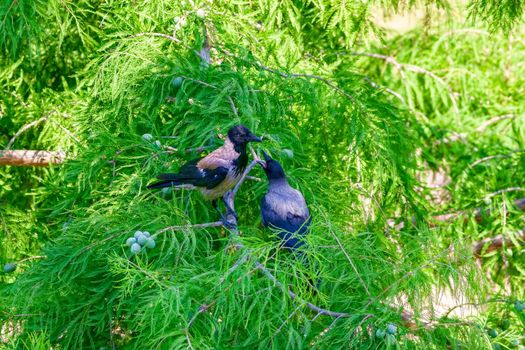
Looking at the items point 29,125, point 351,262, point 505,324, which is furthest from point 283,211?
point 29,125

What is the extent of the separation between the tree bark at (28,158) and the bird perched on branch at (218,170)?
3.86 ft

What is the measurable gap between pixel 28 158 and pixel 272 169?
157 centimetres

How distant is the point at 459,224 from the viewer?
14.0 ft

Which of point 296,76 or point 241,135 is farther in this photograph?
point 296,76

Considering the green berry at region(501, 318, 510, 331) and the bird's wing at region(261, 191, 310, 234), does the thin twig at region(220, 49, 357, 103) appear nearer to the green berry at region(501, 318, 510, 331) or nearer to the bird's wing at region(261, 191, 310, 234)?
the bird's wing at region(261, 191, 310, 234)

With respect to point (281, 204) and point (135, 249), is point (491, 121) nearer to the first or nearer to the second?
point (281, 204)

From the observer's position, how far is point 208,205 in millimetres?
3176

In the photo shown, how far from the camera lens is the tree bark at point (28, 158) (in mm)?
3987

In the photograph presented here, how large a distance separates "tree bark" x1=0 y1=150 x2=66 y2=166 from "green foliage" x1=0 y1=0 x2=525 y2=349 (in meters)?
0.06

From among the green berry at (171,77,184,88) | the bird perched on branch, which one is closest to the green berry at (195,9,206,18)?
the green berry at (171,77,184,88)

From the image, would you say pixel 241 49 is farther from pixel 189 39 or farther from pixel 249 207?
pixel 249 207

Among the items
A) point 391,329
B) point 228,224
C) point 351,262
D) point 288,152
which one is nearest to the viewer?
point 391,329

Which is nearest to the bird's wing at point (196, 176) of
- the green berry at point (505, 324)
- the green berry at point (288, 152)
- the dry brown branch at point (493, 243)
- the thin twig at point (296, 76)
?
the green berry at point (288, 152)

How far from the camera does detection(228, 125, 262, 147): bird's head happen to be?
9.75ft
